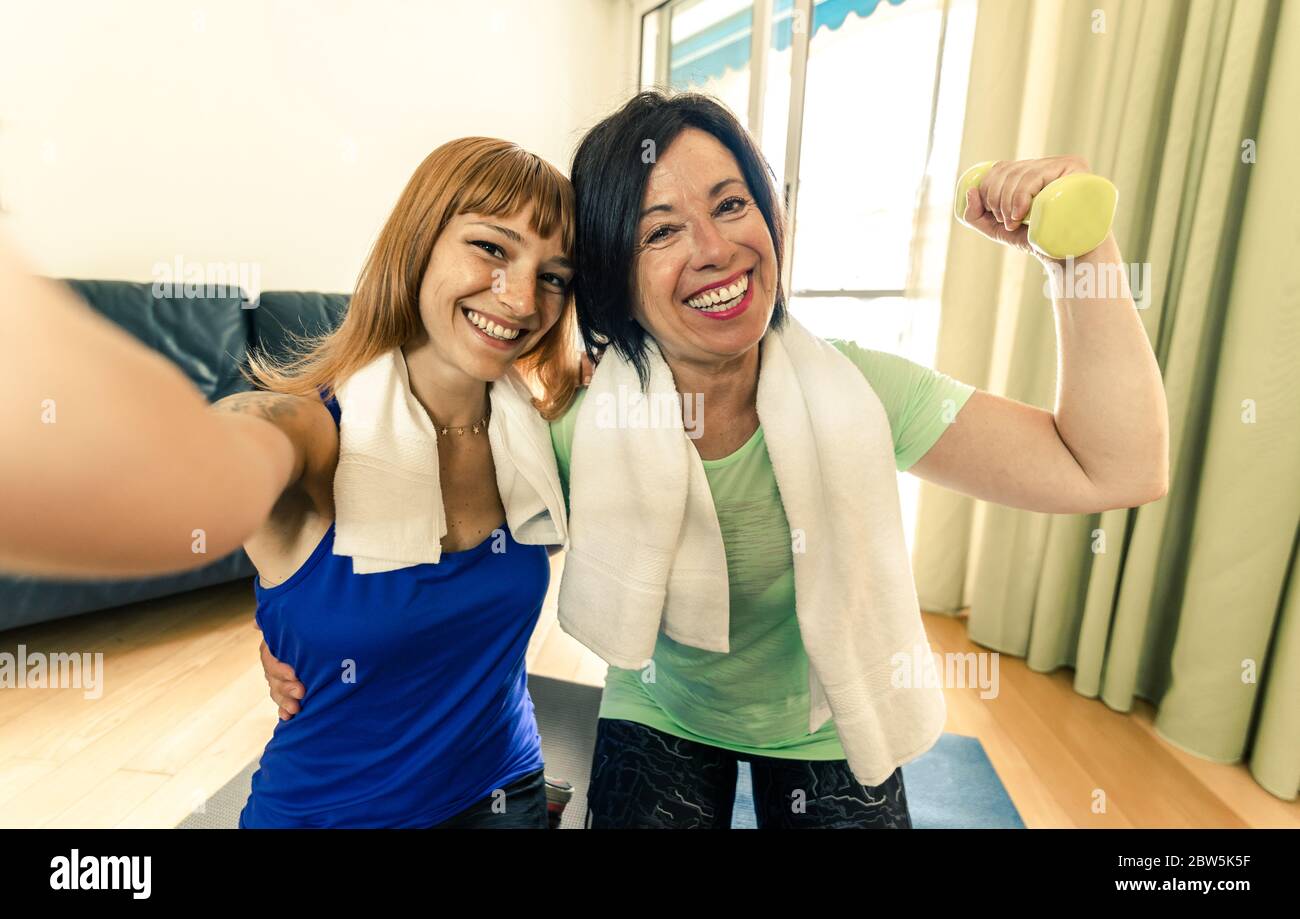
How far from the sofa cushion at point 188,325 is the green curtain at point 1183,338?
2359 mm

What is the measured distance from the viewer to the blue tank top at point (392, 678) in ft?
2.67

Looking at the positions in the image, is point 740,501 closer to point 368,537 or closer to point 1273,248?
point 368,537

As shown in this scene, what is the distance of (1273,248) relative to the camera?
1489 mm

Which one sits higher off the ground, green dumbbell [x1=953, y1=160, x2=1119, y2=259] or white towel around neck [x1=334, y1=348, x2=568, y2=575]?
green dumbbell [x1=953, y1=160, x2=1119, y2=259]

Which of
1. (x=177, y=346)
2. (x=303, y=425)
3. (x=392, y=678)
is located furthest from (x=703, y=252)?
(x=177, y=346)

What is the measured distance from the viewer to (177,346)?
81.1 inches

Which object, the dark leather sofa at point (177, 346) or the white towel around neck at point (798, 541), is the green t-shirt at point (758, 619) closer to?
the white towel around neck at point (798, 541)

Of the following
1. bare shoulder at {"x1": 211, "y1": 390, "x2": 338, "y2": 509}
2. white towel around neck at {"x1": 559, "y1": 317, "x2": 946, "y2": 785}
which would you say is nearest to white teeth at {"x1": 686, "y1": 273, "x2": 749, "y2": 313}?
white towel around neck at {"x1": 559, "y1": 317, "x2": 946, "y2": 785}

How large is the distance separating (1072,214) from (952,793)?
4.59ft

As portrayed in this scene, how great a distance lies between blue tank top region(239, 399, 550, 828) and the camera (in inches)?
32.0

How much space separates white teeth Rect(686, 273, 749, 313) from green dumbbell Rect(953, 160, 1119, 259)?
0.35 m

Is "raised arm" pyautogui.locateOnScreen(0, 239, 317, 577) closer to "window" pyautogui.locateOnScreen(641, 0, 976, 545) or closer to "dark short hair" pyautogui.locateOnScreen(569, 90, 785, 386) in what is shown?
"dark short hair" pyautogui.locateOnScreen(569, 90, 785, 386)

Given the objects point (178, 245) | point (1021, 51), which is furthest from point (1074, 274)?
point (178, 245)
